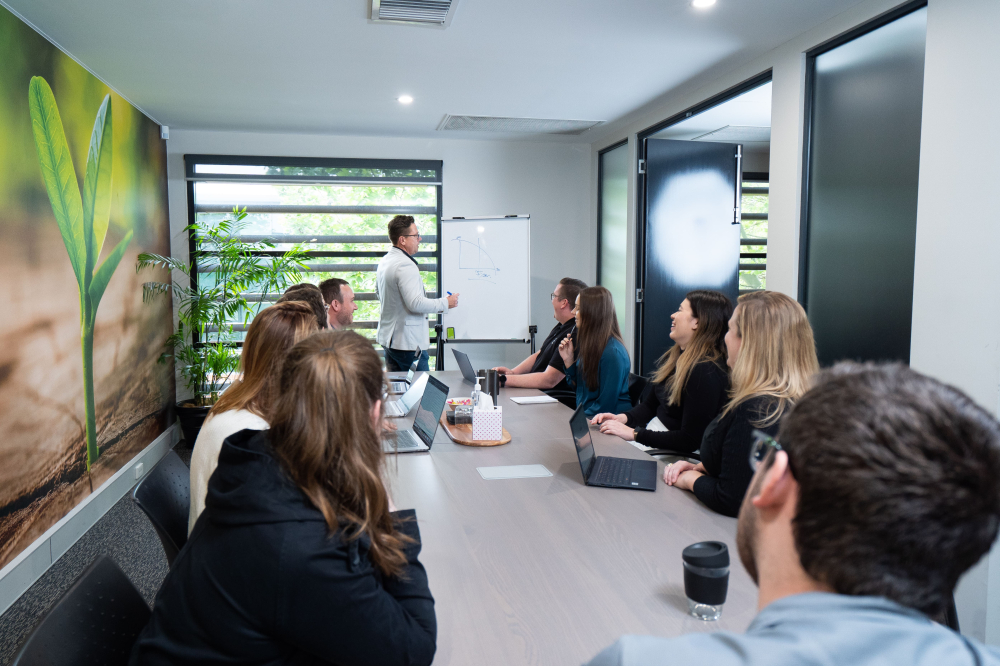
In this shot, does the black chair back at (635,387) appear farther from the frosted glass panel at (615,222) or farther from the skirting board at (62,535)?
the skirting board at (62,535)

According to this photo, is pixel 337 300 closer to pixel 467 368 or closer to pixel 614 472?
pixel 467 368

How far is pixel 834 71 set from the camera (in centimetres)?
326

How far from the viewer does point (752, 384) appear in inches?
73.7

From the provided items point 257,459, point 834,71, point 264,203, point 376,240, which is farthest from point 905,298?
point 264,203

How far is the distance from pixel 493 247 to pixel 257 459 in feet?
16.4

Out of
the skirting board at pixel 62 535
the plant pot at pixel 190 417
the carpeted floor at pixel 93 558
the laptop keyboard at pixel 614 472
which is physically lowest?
the carpeted floor at pixel 93 558

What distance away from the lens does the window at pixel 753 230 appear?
6.77 metres

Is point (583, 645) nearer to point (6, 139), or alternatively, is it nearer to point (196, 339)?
point (6, 139)

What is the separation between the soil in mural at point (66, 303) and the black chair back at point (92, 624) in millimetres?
2145

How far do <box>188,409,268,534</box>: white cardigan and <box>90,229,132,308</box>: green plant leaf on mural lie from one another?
2772 mm

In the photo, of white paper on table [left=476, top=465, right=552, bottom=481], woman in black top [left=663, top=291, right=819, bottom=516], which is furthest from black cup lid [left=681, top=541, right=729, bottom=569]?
white paper on table [left=476, top=465, right=552, bottom=481]

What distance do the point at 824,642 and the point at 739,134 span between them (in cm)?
607

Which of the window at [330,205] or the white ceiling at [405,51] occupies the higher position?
the white ceiling at [405,51]

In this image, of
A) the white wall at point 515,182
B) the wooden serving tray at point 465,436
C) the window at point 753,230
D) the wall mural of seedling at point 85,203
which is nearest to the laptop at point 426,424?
the wooden serving tray at point 465,436
